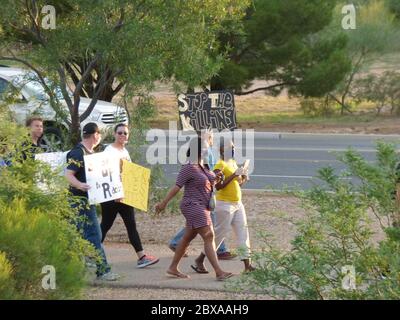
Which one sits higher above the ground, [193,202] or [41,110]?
[41,110]

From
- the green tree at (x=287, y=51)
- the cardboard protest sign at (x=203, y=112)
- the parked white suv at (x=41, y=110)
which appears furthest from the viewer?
the green tree at (x=287, y=51)

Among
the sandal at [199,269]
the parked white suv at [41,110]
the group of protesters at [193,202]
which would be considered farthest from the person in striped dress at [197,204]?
the parked white suv at [41,110]

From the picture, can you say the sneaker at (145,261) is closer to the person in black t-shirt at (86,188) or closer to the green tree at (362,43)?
the person in black t-shirt at (86,188)

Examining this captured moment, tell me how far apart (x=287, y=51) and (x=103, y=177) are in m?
18.9

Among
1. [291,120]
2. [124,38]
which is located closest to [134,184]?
[124,38]

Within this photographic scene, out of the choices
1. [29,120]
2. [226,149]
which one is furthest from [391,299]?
[29,120]

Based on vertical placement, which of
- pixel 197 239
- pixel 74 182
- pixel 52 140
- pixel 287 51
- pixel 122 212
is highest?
pixel 287 51

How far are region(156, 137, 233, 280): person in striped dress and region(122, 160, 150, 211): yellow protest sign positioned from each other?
494 millimetres

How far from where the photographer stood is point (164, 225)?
1253 cm

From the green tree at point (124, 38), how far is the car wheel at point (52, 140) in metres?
0.26

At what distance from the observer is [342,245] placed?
6.54m

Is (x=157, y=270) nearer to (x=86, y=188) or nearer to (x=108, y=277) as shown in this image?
(x=108, y=277)

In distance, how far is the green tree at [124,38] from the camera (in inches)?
431
